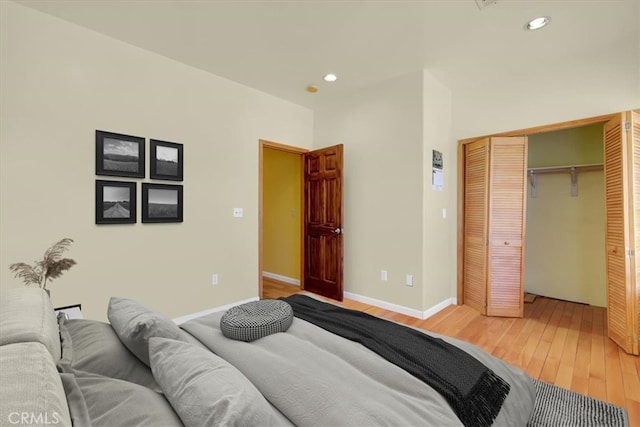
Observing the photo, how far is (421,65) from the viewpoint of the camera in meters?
3.14

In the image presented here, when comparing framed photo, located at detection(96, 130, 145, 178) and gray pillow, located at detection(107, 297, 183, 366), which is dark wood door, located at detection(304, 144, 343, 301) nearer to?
framed photo, located at detection(96, 130, 145, 178)

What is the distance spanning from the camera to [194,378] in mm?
833

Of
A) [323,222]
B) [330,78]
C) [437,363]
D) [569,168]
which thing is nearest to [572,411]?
[437,363]

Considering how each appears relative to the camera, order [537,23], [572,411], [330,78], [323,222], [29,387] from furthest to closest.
→ [323,222] → [330,78] → [537,23] → [572,411] → [29,387]

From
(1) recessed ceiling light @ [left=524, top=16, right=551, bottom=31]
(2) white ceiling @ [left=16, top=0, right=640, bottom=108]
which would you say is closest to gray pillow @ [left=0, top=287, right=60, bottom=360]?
(2) white ceiling @ [left=16, top=0, right=640, bottom=108]

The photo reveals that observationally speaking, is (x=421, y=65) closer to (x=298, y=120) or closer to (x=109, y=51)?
(x=298, y=120)

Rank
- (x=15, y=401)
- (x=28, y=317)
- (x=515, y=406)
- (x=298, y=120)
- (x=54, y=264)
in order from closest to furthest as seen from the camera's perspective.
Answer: (x=15, y=401)
(x=28, y=317)
(x=515, y=406)
(x=54, y=264)
(x=298, y=120)

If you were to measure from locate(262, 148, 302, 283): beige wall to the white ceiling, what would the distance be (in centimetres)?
176

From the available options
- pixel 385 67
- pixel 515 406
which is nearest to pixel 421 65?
pixel 385 67

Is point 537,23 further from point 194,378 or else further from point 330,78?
point 194,378

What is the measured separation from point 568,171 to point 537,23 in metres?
2.16

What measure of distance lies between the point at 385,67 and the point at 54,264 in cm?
338

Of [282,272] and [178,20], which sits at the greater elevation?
[178,20]

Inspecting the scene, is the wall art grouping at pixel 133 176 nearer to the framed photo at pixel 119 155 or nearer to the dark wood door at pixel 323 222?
the framed photo at pixel 119 155
